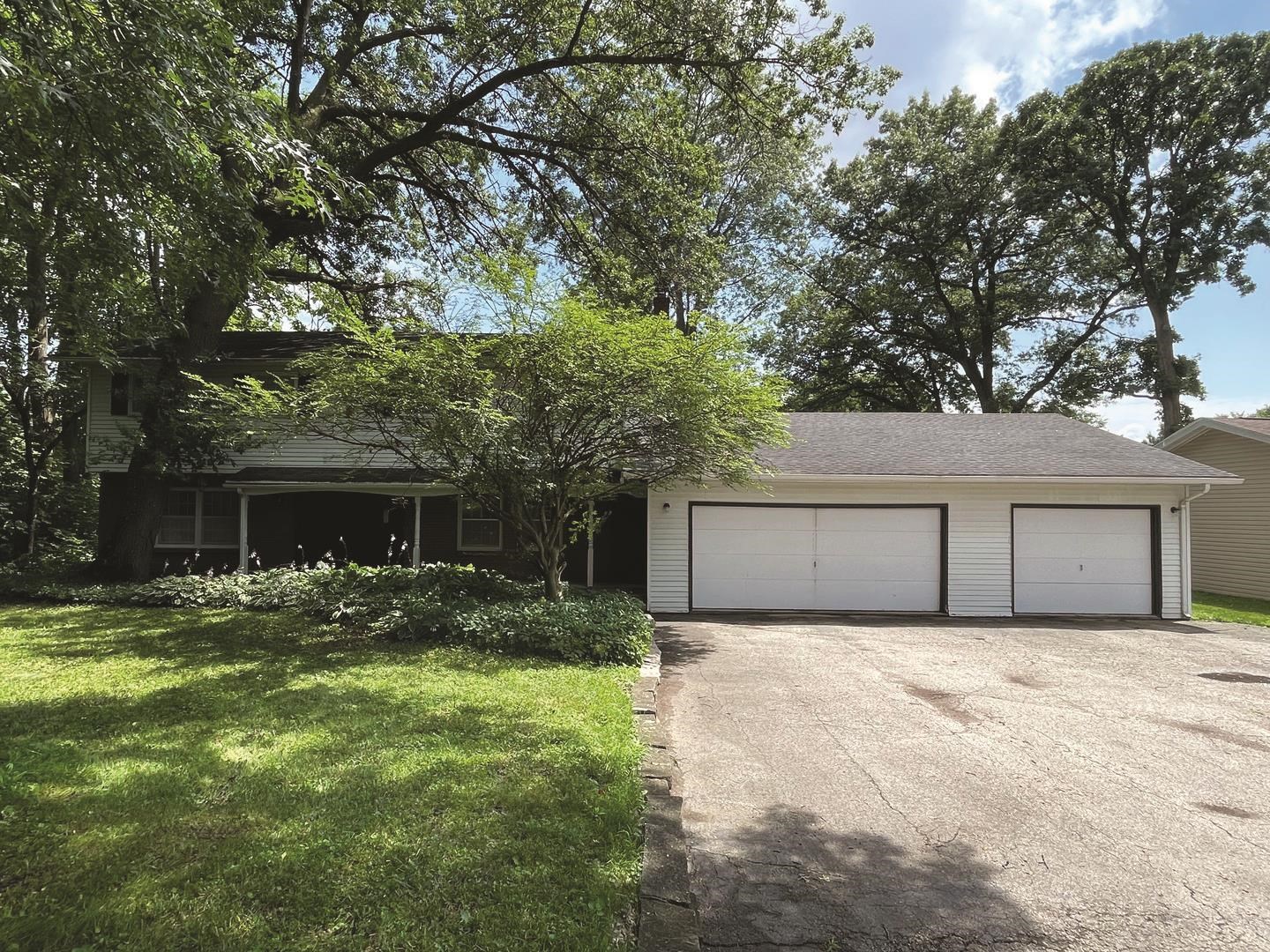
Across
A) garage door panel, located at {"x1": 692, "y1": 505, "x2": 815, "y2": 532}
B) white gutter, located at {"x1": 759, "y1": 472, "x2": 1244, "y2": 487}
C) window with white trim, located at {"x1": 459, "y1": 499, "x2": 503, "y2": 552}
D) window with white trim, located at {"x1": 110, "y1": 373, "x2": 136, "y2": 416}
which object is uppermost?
window with white trim, located at {"x1": 110, "y1": 373, "x2": 136, "y2": 416}

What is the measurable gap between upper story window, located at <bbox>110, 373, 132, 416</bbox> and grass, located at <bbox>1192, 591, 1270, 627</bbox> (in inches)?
864

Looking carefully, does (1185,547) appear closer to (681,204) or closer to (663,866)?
(681,204)

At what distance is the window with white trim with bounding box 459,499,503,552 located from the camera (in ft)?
50.1

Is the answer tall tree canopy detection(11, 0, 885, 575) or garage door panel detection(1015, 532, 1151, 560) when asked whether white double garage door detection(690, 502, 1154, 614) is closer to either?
garage door panel detection(1015, 532, 1151, 560)

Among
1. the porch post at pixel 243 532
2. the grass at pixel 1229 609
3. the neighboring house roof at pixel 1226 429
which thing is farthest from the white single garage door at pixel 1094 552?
the porch post at pixel 243 532

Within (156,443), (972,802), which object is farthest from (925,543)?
(156,443)

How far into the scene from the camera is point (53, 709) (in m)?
5.38

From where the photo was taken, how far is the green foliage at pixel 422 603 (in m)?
7.89

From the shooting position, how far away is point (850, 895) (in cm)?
315

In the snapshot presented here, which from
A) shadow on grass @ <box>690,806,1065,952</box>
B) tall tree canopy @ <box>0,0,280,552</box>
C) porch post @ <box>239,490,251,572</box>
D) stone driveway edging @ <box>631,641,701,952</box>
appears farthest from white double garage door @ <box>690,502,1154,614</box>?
porch post @ <box>239,490,251,572</box>

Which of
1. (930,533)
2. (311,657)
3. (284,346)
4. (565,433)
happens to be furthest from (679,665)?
(284,346)

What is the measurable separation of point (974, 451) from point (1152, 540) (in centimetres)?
339

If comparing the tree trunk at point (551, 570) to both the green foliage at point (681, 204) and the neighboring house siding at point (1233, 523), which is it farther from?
the neighboring house siding at point (1233, 523)

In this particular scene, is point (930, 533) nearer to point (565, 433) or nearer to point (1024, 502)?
point (1024, 502)
